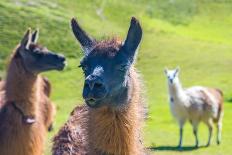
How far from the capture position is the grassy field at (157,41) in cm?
2270

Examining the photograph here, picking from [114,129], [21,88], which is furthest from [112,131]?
[21,88]

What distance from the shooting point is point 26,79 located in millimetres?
8500

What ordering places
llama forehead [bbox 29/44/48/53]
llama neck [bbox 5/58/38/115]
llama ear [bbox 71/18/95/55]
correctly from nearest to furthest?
1. llama ear [bbox 71/18/95/55]
2. llama neck [bbox 5/58/38/115]
3. llama forehead [bbox 29/44/48/53]

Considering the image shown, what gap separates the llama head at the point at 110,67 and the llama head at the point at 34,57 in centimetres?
400

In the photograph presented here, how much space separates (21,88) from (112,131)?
159 inches

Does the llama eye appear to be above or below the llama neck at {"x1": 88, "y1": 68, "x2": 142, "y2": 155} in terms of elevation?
above

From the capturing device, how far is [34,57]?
924cm

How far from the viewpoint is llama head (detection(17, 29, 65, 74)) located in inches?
347

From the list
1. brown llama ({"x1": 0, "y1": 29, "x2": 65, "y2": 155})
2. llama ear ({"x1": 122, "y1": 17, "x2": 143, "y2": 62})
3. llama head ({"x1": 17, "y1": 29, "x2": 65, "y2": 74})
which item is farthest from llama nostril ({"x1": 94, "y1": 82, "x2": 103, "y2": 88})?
llama head ({"x1": 17, "y1": 29, "x2": 65, "y2": 74})

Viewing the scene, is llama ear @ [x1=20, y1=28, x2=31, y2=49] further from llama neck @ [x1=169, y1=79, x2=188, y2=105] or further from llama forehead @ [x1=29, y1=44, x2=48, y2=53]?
llama neck @ [x1=169, y1=79, x2=188, y2=105]

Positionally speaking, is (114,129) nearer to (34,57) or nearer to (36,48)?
(34,57)

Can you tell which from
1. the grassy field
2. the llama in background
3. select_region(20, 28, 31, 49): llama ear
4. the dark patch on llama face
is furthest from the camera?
the grassy field

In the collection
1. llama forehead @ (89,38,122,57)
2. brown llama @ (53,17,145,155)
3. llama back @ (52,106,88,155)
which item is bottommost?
Answer: llama back @ (52,106,88,155)

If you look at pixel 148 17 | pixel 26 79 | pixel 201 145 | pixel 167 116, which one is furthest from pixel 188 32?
pixel 26 79
